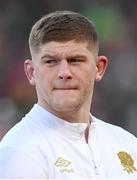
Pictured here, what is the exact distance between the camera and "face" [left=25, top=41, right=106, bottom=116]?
6.98 ft

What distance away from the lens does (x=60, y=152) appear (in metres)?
2.14

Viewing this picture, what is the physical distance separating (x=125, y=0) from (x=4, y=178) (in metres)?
4.60

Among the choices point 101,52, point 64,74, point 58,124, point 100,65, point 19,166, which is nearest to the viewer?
point 19,166

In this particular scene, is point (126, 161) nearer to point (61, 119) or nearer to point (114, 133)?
point (114, 133)

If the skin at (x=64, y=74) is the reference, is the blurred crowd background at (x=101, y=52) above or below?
below

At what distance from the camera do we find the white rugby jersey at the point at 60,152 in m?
2.01

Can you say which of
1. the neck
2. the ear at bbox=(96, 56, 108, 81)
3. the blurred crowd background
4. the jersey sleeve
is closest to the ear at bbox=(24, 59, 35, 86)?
the neck

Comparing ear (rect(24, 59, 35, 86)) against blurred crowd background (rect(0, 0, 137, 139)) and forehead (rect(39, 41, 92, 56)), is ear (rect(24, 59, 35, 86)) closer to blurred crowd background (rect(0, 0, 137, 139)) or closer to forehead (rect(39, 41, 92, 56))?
forehead (rect(39, 41, 92, 56))

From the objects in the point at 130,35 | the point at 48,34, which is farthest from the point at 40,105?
the point at 130,35

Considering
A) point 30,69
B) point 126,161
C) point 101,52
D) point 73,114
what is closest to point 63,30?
point 30,69

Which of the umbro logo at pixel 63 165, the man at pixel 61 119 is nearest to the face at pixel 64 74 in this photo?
the man at pixel 61 119

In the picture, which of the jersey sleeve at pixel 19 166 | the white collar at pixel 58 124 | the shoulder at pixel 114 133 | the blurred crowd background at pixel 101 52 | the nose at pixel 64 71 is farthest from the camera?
the blurred crowd background at pixel 101 52

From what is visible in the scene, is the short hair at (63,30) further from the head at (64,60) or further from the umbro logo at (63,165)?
the umbro logo at (63,165)

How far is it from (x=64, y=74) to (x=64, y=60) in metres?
0.06
